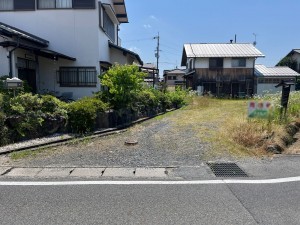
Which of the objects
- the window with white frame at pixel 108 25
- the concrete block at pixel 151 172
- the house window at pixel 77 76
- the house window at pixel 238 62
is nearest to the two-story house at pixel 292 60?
the house window at pixel 238 62

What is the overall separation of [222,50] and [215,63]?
2.15 meters

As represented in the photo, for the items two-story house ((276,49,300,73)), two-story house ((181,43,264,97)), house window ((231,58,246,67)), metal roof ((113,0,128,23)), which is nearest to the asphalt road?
metal roof ((113,0,128,23))

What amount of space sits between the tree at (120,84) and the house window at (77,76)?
159 inches

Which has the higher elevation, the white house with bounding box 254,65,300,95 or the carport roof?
the carport roof

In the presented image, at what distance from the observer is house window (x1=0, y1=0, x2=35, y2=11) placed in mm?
13836

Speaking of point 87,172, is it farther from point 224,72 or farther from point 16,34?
point 224,72

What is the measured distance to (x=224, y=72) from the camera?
97.8 ft

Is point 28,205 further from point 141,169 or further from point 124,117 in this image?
point 124,117

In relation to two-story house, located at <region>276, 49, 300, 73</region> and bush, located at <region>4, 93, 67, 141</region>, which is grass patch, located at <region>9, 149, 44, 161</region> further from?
two-story house, located at <region>276, 49, 300, 73</region>

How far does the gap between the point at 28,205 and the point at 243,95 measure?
2924cm

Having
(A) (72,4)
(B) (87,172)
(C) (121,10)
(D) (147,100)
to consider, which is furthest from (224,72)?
(B) (87,172)

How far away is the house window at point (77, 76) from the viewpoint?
562 inches

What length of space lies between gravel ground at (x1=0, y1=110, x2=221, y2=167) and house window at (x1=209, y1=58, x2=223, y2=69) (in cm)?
2299

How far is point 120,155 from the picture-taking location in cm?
619
